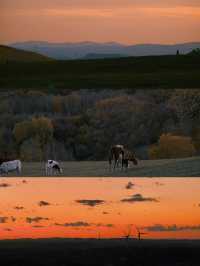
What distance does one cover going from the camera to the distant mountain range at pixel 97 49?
7.93 metres

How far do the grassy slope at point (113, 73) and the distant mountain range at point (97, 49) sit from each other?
0.11 meters

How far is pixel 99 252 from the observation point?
6652mm

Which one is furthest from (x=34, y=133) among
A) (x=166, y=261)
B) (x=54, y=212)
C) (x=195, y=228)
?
(x=166, y=261)

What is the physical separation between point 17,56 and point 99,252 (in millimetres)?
1883

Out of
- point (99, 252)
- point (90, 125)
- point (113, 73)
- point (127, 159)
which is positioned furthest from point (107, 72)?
point (90, 125)

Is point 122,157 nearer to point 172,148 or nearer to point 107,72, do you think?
point 107,72

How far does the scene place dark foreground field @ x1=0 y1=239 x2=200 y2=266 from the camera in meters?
6.33

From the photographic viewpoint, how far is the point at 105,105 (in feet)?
38.1

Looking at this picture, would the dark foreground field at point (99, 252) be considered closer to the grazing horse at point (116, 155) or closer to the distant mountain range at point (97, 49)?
the distant mountain range at point (97, 49)

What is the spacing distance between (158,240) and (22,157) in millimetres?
4358

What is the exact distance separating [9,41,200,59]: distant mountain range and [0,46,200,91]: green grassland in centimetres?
10

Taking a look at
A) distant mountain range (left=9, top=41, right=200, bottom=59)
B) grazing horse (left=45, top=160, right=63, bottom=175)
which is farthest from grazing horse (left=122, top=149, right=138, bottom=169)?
distant mountain range (left=9, top=41, right=200, bottom=59)

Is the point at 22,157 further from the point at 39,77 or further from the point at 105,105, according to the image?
the point at 39,77

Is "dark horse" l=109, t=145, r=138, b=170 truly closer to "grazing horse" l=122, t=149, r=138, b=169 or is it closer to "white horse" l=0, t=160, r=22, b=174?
"grazing horse" l=122, t=149, r=138, b=169
